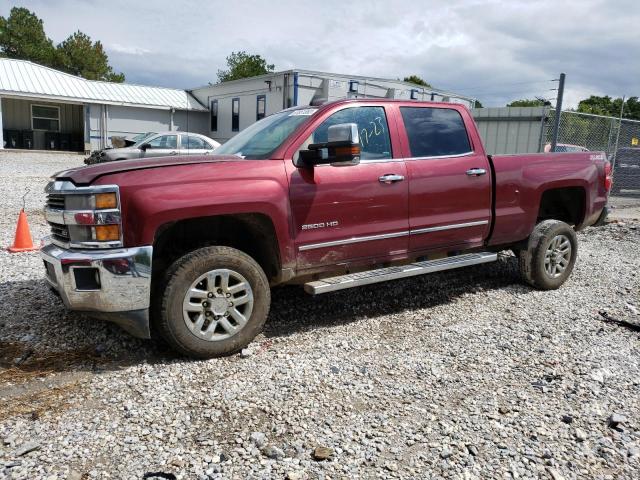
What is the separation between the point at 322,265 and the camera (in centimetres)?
430

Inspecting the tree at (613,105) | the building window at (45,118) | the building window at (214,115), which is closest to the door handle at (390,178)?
the building window at (214,115)

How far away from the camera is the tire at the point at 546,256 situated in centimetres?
564

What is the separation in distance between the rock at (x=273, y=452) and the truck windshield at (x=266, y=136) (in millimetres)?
2223

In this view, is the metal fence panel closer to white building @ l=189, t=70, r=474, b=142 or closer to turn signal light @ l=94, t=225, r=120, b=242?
white building @ l=189, t=70, r=474, b=142

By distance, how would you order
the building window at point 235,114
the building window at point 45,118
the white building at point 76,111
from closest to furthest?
1. the building window at point 235,114
2. the white building at point 76,111
3. the building window at point 45,118

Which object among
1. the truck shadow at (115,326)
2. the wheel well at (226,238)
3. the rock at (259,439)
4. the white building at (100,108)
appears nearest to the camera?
the rock at (259,439)

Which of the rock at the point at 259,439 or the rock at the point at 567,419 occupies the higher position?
the rock at the point at 567,419

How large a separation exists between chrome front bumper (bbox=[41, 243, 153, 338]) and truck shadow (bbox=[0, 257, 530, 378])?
46cm

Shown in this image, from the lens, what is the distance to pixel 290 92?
1980 cm

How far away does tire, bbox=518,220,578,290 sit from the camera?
222 inches

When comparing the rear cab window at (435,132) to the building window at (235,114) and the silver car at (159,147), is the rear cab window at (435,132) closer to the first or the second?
the silver car at (159,147)

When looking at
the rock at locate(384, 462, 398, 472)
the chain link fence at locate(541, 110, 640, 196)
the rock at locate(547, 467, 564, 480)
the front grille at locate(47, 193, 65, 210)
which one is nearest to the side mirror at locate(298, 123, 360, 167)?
the front grille at locate(47, 193, 65, 210)

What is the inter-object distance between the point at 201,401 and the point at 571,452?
2.15 meters

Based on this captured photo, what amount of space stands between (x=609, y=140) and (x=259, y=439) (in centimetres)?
1394
